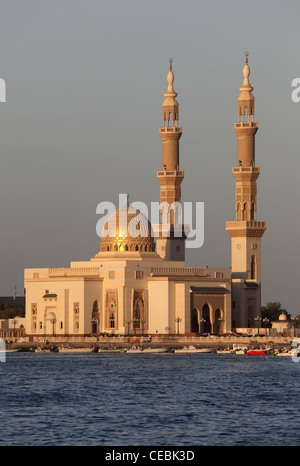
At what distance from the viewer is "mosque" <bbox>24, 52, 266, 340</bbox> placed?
609 feet

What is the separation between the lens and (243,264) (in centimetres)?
19025

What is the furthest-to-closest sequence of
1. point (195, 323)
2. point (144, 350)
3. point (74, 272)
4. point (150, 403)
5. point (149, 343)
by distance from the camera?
point (195, 323)
point (74, 272)
point (149, 343)
point (144, 350)
point (150, 403)

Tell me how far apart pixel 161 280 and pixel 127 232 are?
30.0ft

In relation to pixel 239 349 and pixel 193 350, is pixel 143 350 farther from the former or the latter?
pixel 239 349

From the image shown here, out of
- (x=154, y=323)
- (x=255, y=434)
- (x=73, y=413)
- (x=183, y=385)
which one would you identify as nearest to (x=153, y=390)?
(x=183, y=385)

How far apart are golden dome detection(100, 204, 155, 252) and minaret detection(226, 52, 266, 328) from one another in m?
11.2

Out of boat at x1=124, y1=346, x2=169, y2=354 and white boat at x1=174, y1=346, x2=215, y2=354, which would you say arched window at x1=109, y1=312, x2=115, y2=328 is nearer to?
boat at x1=124, y1=346, x2=169, y2=354

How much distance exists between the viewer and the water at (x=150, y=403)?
70.0 m

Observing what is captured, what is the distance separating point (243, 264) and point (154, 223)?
43.4 ft

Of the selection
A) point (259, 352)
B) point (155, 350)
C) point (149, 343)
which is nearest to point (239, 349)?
point (259, 352)

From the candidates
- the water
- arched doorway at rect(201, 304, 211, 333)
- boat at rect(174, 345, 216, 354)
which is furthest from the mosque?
→ the water

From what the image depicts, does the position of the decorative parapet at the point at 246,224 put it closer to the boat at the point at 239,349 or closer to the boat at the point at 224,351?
the boat at the point at 239,349

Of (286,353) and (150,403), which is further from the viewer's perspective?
(286,353)

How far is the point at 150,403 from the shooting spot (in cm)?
8769
